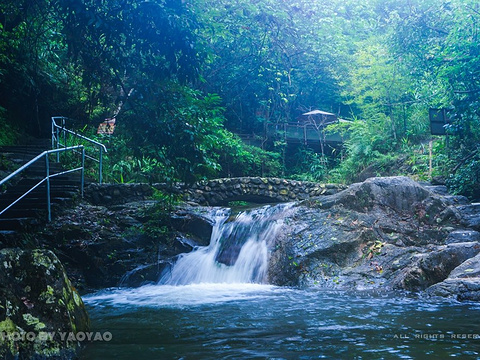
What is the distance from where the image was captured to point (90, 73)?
5.46 meters

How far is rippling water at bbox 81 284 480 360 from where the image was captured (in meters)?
2.90

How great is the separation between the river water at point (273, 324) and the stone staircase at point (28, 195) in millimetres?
1591

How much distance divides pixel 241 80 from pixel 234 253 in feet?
38.0

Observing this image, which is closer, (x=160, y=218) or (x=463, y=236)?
(x=463, y=236)

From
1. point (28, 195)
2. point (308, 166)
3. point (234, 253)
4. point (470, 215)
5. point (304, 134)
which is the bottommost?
point (234, 253)

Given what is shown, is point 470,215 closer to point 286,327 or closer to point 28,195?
point 286,327

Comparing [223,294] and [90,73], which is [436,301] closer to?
[223,294]

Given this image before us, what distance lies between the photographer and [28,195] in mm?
7301

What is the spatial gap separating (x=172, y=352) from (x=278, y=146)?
17241 mm

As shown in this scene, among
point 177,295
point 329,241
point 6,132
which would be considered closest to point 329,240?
point 329,241

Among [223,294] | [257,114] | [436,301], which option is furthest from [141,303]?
[257,114]

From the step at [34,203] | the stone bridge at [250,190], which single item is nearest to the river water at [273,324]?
the step at [34,203]

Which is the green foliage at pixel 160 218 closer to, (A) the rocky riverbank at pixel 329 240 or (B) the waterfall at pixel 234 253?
(A) the rocky riverbank at pixel 329 240

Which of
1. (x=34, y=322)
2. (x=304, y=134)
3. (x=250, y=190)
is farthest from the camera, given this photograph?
(x=304, y=134)
